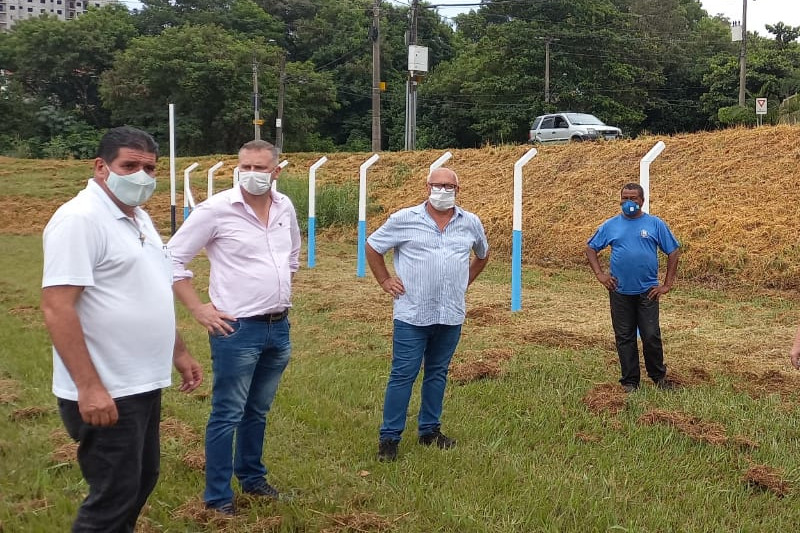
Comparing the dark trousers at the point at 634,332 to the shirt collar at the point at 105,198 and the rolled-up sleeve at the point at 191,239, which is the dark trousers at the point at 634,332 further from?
the shirt collar at the point at 105,198

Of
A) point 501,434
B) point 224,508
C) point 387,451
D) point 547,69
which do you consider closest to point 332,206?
point 501,434

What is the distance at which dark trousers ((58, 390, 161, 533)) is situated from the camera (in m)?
2.74

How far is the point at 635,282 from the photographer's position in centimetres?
595

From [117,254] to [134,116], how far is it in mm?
57278

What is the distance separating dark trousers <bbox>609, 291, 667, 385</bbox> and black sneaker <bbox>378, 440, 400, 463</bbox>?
230cm

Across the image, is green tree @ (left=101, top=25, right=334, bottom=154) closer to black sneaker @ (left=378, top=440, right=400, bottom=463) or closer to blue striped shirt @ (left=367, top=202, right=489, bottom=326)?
blue striped shirt @ (left=367, top=202, right=489, bottom=326)

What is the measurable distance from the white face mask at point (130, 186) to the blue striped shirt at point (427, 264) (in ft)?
6.26

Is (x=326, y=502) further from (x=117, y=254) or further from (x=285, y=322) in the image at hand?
(x=117, y=254)

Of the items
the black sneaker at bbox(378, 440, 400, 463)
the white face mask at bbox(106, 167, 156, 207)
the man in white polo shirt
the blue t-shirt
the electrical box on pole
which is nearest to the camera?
the man in white polo shirt

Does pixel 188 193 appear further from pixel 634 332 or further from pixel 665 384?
pixel 665 384

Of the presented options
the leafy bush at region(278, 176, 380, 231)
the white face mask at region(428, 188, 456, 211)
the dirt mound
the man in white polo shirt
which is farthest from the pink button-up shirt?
the leafy bush at region(278, 176, 380, 231)

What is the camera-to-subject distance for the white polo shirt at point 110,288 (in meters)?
2.63

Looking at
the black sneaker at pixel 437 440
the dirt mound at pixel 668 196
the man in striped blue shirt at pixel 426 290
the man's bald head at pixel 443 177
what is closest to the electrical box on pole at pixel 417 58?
the dirt mound at pixel 668 196

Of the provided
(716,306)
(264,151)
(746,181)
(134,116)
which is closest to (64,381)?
(264,151)
